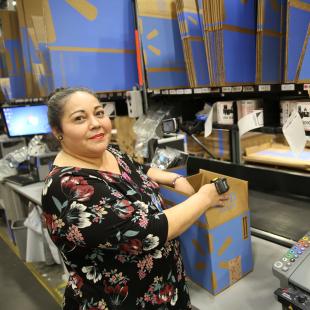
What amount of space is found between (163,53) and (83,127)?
87cm

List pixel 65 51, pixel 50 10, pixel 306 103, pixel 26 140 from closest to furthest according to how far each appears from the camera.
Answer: pixel 306 103
pixel 50 10
pixel 65 51
pixel 26 140

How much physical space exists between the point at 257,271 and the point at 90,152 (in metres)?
0.79

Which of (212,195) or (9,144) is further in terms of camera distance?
(9,144)

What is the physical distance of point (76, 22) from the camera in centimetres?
197

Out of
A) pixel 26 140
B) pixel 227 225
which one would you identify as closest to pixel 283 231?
pixel 227 225

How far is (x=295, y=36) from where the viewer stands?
3.44ft

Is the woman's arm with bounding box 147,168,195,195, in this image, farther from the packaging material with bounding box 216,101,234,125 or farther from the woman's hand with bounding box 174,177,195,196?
the packaging material with bounding box 216,101,234,125

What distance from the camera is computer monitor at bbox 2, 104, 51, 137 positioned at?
3.04 m

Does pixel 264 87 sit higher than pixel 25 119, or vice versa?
pixel 264 87

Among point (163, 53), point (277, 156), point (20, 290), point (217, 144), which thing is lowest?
point (20, 290)

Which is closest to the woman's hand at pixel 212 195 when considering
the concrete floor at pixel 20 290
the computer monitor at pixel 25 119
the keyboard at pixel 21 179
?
the concrete floor at pixel 20 290

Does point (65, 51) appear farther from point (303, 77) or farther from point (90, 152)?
point (303, 77)

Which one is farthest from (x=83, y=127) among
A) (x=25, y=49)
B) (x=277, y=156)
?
(x=25, y=49)

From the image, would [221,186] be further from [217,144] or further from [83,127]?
[217,144]
